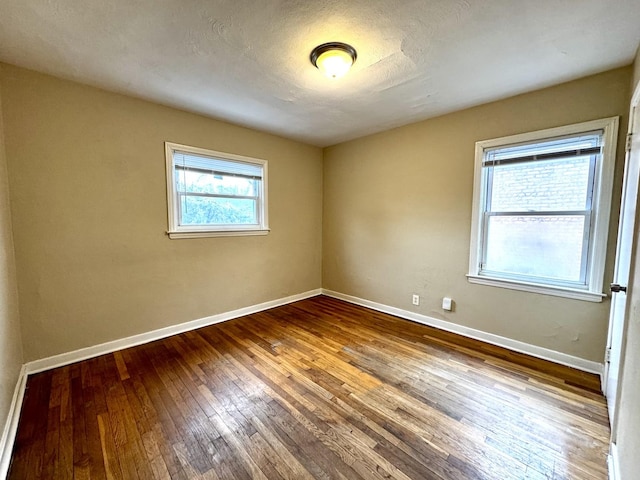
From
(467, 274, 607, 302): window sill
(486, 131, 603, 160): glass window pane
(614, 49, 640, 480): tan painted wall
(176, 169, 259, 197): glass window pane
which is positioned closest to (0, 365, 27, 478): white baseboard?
(176, 169, 259, 197): glass window pane

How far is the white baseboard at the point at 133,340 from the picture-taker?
2283 millimetres

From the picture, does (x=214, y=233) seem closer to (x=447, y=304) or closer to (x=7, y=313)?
(x=7, y=313)

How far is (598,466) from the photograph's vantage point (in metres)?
1.40

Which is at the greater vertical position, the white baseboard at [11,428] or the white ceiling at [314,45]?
the white ceiling at [314,45]

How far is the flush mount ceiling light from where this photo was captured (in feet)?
5.92

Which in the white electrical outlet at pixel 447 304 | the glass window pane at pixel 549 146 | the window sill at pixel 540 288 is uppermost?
the glass window pane at pixel 549 146

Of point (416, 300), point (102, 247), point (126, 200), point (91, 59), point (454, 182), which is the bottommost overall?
point (416, 300)

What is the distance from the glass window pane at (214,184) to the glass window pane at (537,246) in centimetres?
291

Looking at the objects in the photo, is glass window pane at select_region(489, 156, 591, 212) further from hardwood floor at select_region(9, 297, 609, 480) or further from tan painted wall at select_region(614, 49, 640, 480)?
hardwood floor at select_region(9, 297, 609, 480)

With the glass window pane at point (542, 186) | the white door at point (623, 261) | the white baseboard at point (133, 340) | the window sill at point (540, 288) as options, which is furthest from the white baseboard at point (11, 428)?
the glass window pane at point (542, 186)

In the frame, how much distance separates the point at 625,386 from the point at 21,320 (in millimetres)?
4047

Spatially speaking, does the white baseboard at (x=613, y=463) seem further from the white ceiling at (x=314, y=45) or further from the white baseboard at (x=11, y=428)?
the white baseboard at (x=11, y=428)

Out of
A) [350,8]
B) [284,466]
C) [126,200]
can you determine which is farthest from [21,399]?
[350,8]

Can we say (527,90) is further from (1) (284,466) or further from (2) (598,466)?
(1) (284,466)
